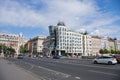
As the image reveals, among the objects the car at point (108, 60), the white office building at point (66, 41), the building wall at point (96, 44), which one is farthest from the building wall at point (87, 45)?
the car at point (108, 60)

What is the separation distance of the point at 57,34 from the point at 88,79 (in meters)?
127

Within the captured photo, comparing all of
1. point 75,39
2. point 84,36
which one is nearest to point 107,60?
point 75,39

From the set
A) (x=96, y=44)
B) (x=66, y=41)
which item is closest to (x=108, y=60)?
(x=66, y=41)

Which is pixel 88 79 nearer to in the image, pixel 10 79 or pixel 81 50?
pixel 10 79

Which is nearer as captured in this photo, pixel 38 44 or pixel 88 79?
pixel 88 79

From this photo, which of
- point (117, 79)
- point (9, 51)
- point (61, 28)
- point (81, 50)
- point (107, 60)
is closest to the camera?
point (117, 79)

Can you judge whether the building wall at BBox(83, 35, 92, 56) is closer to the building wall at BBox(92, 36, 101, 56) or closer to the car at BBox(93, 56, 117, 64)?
the building wall at BBox(92, 36, 101, 56)

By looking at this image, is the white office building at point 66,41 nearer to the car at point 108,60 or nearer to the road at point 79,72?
the car at point 108,60

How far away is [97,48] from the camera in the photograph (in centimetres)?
17212

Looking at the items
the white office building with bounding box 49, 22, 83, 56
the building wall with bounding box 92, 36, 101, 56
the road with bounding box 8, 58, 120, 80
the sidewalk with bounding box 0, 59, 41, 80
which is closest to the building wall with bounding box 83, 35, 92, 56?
the building wall with bounding box 92, 36, 101, 56

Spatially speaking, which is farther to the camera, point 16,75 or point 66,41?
point 66,41

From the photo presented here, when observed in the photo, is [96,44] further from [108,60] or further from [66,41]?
[108,60]

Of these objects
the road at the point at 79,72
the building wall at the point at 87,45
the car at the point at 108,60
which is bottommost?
the road at the point at 79,72

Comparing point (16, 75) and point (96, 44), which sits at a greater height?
point (96, 44)
